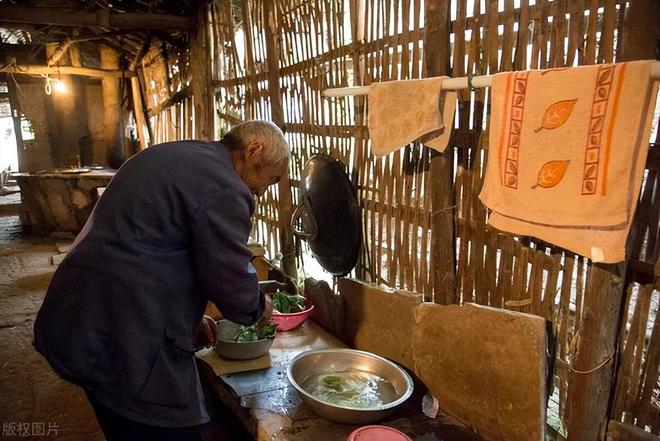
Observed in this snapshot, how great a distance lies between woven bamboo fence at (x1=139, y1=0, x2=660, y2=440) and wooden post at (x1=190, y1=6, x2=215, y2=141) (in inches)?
108

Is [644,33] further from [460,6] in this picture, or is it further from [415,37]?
[415,37]

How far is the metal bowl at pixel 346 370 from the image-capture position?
2516 millimetres

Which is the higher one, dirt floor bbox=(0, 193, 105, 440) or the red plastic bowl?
the red plastic bowl

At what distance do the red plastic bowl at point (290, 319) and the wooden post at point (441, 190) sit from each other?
4.34 feet

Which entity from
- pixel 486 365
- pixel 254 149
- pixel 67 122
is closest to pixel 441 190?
pixel 486 365

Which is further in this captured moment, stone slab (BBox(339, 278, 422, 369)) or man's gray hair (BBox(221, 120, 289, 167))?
stone slab (BBox(339, 278, 422, 369))

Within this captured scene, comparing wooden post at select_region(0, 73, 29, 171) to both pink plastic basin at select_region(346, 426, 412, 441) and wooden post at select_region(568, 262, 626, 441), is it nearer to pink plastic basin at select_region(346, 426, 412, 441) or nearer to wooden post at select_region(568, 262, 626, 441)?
pink plastic basin at select_region(346, 426, 412, 441)

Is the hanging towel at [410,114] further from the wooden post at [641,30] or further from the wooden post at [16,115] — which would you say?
the wooden post at [16,115]

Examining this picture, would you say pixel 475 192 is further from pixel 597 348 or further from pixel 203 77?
pixel 203 77

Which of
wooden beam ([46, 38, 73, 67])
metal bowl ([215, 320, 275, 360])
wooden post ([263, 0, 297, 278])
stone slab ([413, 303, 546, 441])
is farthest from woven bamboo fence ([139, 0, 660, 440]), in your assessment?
wooden beam ([46, 38, 73, 67])

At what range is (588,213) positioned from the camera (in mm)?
1847

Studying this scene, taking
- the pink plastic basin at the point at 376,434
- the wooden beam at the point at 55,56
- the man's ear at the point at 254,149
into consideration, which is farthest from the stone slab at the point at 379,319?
the wooden beam at the point at 55,56

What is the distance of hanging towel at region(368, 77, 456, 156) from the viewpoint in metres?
2.44

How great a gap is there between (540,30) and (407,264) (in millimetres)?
1613
